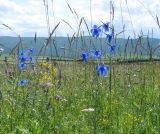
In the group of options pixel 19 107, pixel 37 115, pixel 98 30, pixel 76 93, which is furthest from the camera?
pixel 76 93

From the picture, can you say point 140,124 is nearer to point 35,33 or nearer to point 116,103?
point 116,103

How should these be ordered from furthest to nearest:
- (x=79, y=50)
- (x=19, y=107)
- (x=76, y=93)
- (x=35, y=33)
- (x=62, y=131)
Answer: (x=76, y=93)
(x=79, y=50)
(x=19, y=107)
(x=35, y=33)
(x=62, y=131)

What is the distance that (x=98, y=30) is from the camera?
500 centimetres

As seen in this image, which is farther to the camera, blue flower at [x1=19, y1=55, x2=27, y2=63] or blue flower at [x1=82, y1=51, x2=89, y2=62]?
blue flower at [x1=19, y1=55, x2=27, y2=63]

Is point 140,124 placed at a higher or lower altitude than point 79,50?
lower

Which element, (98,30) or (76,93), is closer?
(98,30)

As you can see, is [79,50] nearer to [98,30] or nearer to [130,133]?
[98,30]

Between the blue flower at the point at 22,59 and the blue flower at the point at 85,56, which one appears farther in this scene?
the blue flower at the point at 22,59

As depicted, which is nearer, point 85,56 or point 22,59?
point 85,56

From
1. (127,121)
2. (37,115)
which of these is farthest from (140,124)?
(37,115)

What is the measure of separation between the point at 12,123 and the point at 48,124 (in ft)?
1.05

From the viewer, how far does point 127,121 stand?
4.02m

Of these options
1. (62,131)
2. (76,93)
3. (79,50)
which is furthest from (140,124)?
(76,93)

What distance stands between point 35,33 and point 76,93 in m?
2.67
